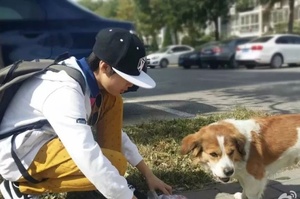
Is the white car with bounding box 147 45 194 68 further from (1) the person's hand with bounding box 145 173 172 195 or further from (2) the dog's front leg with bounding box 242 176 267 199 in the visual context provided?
(1) the person's hand with bounding box 145 173 172 195

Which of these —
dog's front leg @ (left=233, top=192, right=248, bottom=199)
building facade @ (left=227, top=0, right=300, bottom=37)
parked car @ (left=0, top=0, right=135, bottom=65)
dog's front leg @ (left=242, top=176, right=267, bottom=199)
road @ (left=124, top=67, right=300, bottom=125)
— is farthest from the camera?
building facade @ (left=227, top=0, right=300, bottom=37)

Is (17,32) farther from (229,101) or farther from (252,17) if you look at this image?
A: (252,17)

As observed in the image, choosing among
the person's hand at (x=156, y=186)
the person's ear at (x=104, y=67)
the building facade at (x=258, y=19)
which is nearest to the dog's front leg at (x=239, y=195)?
the person's hand at (x=156, y=186)

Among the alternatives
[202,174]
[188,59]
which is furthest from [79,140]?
[188,59]

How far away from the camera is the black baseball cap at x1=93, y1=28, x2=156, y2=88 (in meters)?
2.35

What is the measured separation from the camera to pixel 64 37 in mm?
5172

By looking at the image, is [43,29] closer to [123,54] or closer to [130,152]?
[130,152]

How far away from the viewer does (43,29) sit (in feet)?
16.8

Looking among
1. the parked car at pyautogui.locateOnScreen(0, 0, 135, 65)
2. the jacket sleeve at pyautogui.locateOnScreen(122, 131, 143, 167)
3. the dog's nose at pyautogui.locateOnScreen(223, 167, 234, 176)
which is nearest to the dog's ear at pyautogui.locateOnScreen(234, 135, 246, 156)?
the dog's nose at pyautogui.locateOnScreen(223, 167, 234, 176)

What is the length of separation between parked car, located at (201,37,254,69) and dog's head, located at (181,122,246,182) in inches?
675

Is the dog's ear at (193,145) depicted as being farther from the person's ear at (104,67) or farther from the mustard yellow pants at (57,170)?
the person's ear at (104,67)

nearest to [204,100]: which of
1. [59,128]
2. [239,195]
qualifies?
[239,195]

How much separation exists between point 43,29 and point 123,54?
3.05 metres

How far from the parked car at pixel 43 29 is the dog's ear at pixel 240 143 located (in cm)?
257
